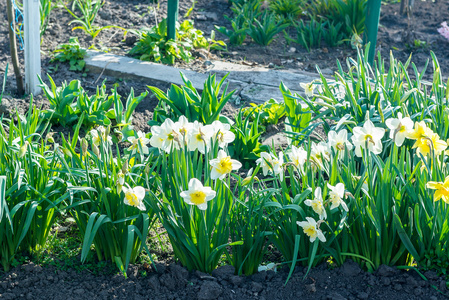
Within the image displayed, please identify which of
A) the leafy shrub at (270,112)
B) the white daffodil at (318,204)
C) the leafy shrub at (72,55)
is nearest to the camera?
the white daffodil at (318,204)

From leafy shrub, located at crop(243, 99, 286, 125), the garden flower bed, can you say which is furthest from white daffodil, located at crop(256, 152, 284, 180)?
leafy shrub, located at crop(243, 99, 286, 125)

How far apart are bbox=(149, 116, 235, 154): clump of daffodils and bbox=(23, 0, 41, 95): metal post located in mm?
1882

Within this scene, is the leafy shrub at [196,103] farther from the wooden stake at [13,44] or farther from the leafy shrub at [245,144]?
the wooden stake at [13,44]

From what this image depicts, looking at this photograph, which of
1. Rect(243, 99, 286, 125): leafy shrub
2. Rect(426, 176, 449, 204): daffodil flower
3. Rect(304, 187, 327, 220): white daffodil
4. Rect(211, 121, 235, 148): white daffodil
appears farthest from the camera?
Rect(243, 99, 286, 125): leafy shrub

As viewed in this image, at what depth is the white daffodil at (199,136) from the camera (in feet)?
6.22

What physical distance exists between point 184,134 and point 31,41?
209 cm

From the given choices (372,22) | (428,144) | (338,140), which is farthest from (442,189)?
(372,22)

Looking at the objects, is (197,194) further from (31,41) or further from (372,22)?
(372,22)

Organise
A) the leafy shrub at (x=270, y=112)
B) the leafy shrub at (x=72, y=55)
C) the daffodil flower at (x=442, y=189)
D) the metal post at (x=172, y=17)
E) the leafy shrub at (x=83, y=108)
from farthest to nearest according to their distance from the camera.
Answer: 1. the metal post at (x=172, y=17)
2. the leafy shrub at (x=72, y=55)
3. the leafy shrub at (x=270, y=112)
4. the leafy shrub at (x=83, y=108)
5. the daffodil flower at (x=442, y=189)

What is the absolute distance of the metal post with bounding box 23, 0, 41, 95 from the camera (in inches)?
135

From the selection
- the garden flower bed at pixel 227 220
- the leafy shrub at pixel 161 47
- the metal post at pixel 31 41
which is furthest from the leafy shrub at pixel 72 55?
the garden flower bed at pixel 227 220

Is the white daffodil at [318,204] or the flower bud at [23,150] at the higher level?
the flower bud at [23,150]

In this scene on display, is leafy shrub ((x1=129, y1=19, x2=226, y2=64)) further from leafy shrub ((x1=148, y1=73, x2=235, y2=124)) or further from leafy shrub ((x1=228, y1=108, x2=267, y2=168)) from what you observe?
leafy shrub ((x1=228, y1=108, x2=267, y2=168))

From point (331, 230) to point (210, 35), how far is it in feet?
12.2
